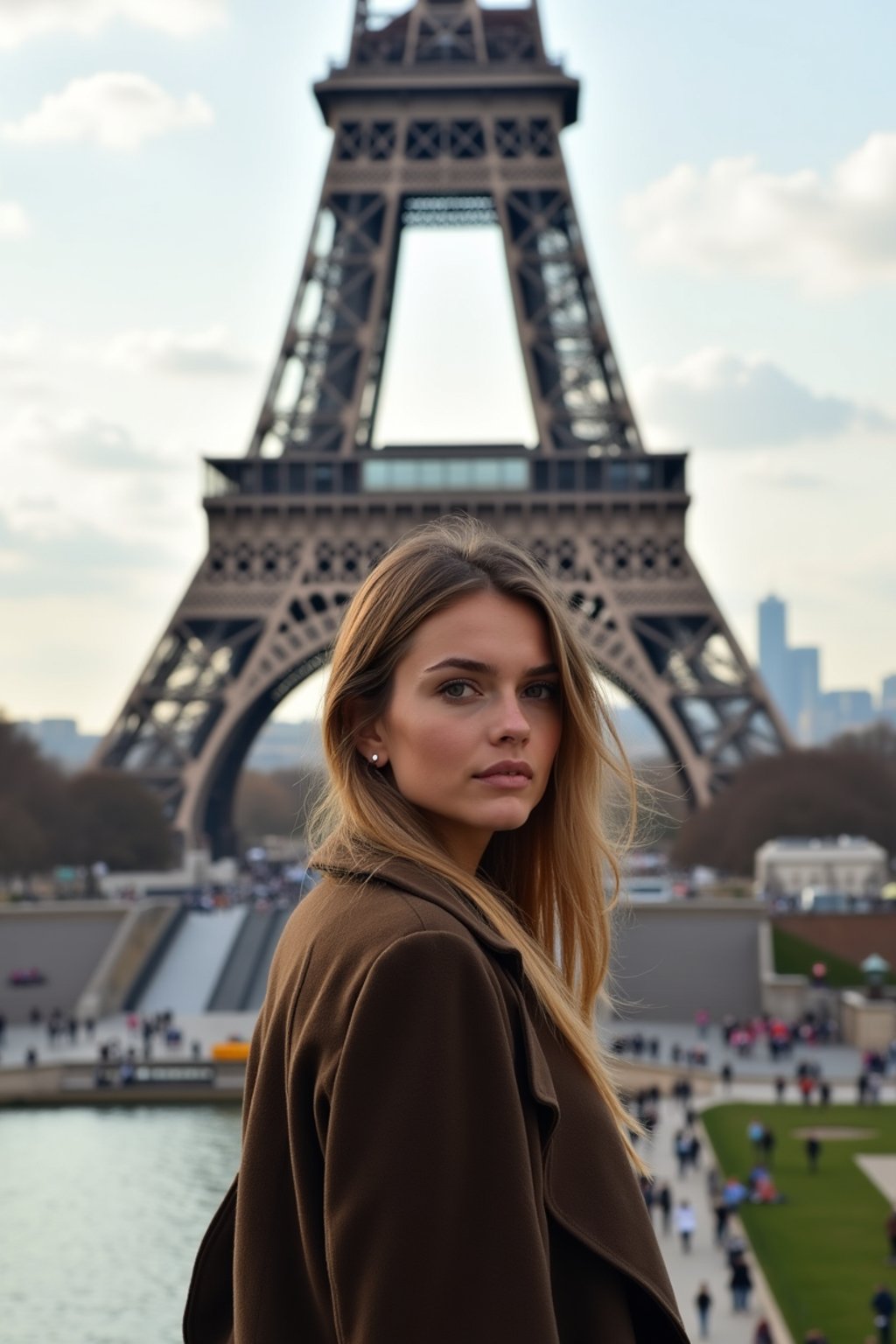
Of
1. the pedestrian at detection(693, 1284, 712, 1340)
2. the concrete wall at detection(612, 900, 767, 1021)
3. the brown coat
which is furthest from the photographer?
the concrete wall at detection(612, 900, 767, 1021)

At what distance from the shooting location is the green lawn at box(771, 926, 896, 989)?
39.8 m

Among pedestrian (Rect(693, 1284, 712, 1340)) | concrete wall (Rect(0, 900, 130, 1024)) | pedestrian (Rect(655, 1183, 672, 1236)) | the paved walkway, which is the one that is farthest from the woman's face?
concrete wall (Rect(0, 900, 130, 1024))

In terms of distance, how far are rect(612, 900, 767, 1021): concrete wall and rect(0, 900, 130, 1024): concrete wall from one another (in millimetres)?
11519

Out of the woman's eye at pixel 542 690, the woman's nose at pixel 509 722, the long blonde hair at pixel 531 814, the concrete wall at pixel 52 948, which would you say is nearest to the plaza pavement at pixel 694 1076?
the concrete wall at pixel 52 948

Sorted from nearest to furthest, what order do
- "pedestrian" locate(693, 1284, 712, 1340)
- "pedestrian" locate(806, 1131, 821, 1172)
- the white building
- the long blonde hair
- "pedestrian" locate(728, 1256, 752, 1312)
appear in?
the long blonde hair, "pedestrian" locate(693, 1284, 712, 1340), "pedestrian" locate(728, 1256, 752, 1312), "pedestrian" locate(806, 1131, 821, 1172), the white building

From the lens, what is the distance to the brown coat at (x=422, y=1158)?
214 cm

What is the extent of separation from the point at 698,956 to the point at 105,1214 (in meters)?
21.1

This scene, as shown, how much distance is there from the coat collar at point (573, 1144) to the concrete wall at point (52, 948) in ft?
132

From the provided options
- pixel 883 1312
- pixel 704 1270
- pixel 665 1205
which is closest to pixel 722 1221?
pixel 704 1270

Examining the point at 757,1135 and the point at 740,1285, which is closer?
the point at 740,1285

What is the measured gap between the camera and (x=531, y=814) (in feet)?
9.51

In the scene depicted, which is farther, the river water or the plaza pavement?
the plaza pavement

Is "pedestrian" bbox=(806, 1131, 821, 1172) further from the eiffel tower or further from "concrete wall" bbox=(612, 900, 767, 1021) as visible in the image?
the eiffel tower

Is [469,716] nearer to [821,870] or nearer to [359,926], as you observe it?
[359,926]
